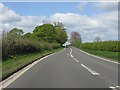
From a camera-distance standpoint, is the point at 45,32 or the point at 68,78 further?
the point at 45,32

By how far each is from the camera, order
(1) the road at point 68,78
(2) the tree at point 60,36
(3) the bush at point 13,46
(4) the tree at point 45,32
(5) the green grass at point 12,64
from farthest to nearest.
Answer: (2) the tree at point 60,36 < (4) the tree at point 45,32 < (3) the bush at point 13,46 < (5) the green grass at point 12,64 < (1) the road at point 68,78

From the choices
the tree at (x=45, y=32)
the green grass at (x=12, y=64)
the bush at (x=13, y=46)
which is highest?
the tree at (x=45, y=32)

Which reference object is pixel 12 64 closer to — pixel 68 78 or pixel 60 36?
pixel 68 78

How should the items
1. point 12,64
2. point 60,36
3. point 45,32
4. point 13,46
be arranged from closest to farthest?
1. point 12,64
2. point 13,46
3. point 45,32
4. point 60,36

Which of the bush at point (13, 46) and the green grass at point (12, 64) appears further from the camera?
the bush at point (13, 46)

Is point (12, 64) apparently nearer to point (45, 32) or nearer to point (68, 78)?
point (68, 78)

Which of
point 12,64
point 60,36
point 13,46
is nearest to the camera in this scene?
point 12,64

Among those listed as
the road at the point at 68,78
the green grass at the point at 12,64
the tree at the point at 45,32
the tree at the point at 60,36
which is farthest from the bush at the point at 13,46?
the tree at the point at 60,36

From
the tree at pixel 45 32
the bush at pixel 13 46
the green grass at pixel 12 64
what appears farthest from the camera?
the tree at pixel 45 32

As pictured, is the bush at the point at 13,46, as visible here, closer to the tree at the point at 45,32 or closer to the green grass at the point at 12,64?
the green grass at the point at 12,64

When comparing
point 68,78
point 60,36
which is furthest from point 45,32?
point 68,78

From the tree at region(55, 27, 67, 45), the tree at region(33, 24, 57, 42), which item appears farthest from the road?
the tree at region(55, 27, 67, 45)

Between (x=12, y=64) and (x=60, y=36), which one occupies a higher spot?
(x=60, y=36)

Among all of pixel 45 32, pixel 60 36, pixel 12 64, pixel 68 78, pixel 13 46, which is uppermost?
pixel 45 32
